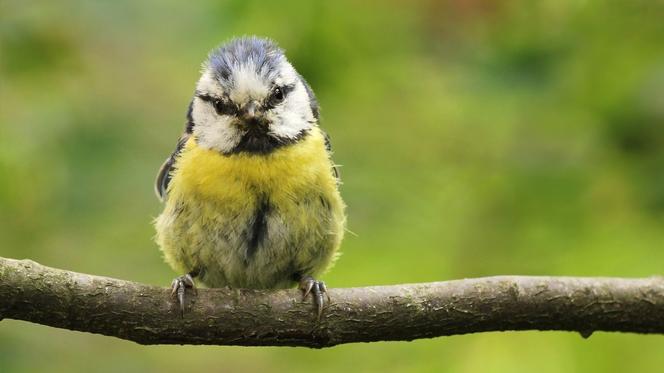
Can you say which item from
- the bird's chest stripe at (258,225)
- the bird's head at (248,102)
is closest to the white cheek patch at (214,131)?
the bird's head at (248,102)

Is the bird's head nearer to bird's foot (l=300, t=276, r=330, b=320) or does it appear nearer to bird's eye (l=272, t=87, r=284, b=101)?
bird's eye (l=272, t=87, r=284, b=101)

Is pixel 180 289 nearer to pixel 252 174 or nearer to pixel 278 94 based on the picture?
pixel 252 174

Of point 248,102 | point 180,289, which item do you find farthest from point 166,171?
point 180,289

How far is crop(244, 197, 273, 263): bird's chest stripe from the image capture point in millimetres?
3537

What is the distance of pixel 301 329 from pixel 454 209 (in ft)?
4.35

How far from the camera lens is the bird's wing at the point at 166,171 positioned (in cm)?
396

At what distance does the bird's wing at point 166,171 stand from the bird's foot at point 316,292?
0.96 m

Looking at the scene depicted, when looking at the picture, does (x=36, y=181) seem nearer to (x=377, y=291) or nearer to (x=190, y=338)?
(x=190, y=338)

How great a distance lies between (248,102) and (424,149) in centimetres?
106

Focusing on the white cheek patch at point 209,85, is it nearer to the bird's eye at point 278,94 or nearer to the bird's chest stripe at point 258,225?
the bird's eye at point 278,94

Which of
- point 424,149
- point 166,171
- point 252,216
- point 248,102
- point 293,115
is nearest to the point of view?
point 252,216

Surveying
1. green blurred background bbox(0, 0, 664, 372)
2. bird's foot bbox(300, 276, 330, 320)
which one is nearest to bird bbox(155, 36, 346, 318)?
bird's foot bbox(300, 276, 330, 320)

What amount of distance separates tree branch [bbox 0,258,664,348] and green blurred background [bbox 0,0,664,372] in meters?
0.36

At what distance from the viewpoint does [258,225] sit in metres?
3.54
